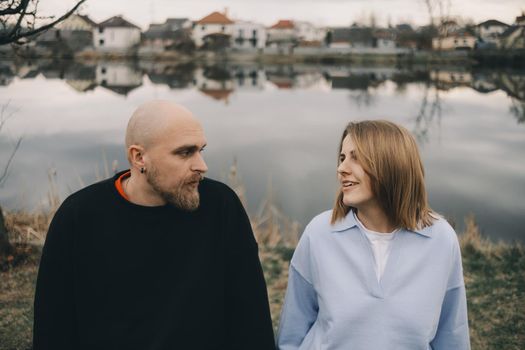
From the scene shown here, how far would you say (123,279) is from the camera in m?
2.18

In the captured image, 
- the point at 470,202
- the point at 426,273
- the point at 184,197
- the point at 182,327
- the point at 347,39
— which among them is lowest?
the point at 470,202

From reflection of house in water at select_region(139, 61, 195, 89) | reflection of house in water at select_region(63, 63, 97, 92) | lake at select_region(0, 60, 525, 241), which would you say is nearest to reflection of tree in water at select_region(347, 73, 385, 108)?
lake at select_region(0, 60, 525, 241)

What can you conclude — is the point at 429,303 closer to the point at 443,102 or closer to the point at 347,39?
the point at 443,102

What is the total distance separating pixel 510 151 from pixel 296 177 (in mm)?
11267

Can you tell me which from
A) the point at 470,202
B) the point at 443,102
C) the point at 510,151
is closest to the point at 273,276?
the point at 470,202

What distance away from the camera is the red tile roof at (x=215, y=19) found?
252 ft

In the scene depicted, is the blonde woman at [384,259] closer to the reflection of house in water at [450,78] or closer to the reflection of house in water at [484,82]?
the reflection of house in water at [484,82]

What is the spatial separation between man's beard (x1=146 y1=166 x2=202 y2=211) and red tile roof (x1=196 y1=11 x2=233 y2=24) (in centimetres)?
7793

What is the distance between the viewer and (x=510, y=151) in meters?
22.0

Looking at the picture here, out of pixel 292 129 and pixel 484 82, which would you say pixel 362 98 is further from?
pixel 484 82

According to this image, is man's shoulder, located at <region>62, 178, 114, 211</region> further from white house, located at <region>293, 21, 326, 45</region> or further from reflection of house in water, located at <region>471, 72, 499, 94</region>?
white house, located at <region>293, 21, 326, 45</region>

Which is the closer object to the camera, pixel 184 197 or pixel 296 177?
pixel 184 197

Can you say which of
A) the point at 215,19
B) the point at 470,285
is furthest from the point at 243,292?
the point at 215,19

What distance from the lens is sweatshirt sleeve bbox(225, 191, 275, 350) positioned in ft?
7.51
